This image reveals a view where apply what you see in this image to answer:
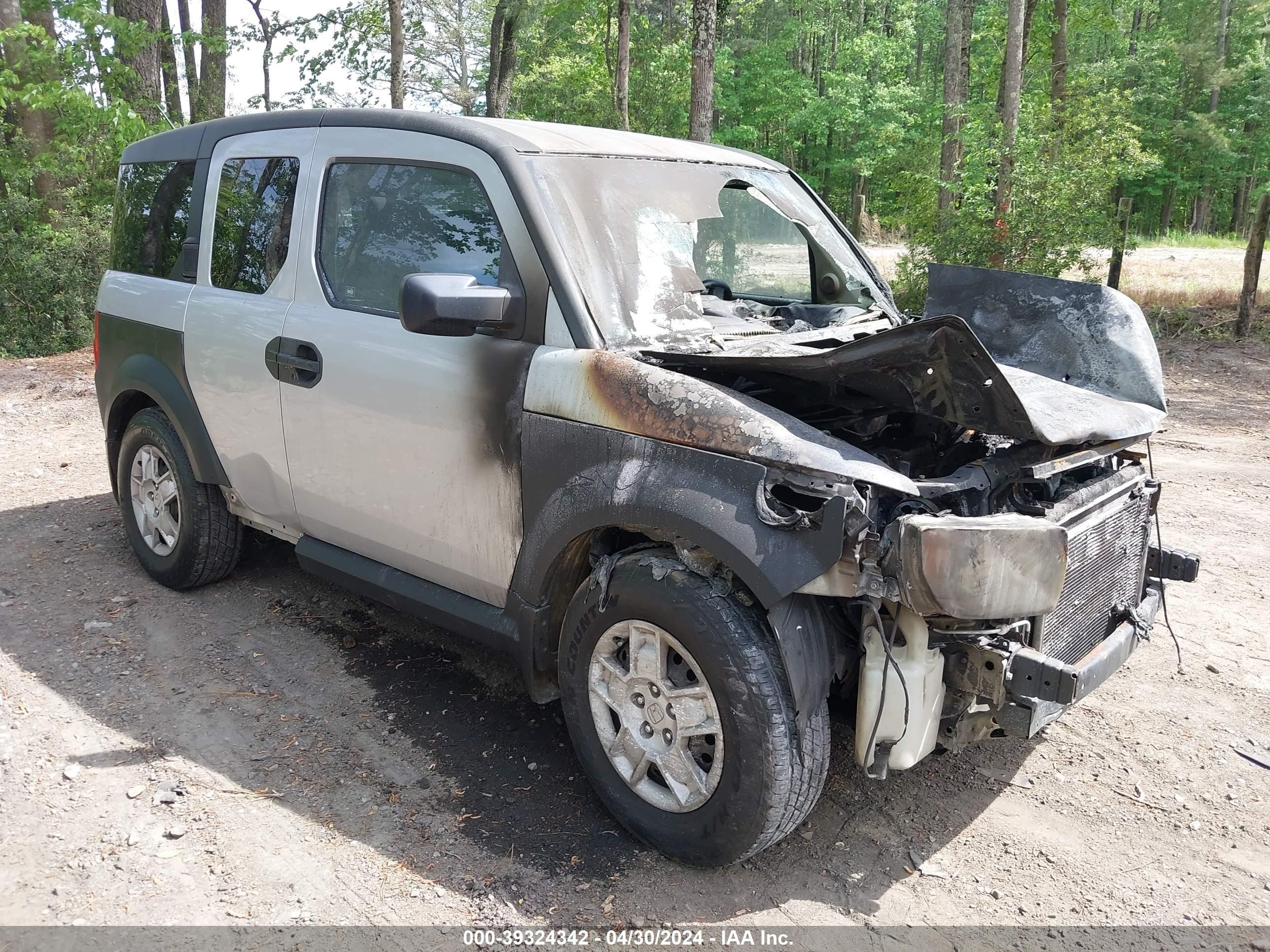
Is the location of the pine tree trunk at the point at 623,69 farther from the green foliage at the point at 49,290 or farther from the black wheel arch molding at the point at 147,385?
the black wheel arch molding at the point at 147,385

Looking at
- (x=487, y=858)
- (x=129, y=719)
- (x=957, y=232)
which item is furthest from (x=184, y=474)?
(x=957, y=232)

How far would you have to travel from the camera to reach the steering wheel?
387 cm

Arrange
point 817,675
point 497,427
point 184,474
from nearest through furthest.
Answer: point 817,675 → point 497,427 → point 184,474

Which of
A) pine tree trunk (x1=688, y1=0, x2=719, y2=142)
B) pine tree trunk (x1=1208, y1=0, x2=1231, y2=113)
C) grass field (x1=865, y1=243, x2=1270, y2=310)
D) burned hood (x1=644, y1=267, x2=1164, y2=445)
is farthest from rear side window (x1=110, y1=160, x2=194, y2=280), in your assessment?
pine tree trunk (x1=1208, y1=0, x2=1231, y2=113)

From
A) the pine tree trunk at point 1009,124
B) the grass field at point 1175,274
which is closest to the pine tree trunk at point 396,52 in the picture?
the grass field at point 1175,274

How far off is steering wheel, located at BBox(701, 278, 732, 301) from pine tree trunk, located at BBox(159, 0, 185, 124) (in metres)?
15.6

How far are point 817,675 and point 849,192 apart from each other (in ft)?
128

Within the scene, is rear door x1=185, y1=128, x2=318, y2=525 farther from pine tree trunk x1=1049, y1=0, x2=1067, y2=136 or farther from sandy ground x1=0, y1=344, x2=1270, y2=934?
pine tree trunk x1=1049, y1=0, x2=1067, y2=136

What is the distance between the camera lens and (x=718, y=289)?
157 inches

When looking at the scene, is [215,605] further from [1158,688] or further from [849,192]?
[849,192]

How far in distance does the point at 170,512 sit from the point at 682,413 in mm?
3303

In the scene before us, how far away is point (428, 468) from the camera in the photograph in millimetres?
3395

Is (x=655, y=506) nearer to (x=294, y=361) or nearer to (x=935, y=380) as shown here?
(x=935, y=380)

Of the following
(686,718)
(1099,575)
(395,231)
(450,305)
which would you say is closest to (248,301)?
(395,231)
